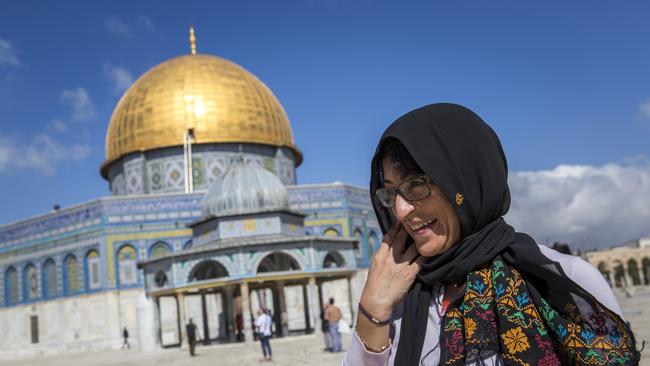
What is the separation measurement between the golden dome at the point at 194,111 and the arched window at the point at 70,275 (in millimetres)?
5207

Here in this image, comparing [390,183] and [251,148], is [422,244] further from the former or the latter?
[251,148]

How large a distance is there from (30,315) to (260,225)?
12336mm

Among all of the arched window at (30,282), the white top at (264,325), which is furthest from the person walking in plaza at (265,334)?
the arched window at (30,282)

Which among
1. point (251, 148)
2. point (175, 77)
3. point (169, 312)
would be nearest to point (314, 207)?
point (251, 148)

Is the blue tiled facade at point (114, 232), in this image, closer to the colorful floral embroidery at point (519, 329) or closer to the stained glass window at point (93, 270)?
the stained glass window at point (93, 270)

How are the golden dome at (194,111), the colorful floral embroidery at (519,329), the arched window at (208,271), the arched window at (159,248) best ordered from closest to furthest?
the colorful floral embroidery at (519,329) → the arched window at (208,271) → the arched window at (159,248) → the golden dome at (194,111)

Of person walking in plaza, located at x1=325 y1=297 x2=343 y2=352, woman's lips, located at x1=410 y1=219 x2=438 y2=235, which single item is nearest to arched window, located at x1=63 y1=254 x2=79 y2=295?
person walking in plaza, located at x1=325 y1=297 x2=343 y2=352

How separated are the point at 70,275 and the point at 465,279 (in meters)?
26.4

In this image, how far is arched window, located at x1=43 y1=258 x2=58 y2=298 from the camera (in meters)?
26.7

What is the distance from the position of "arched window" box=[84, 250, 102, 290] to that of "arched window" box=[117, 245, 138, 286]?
0.74 meters

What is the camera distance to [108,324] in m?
25.0

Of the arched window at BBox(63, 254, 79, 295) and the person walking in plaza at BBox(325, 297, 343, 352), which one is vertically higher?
the arched window at BBox(63, 254, 79, 295)

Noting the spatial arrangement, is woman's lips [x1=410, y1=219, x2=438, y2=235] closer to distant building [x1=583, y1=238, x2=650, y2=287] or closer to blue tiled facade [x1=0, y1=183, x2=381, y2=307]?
blue tiled facade [x1=0, y1=183, x2=381, y2=307]

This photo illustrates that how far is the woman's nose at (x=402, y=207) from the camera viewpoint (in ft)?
5.84
